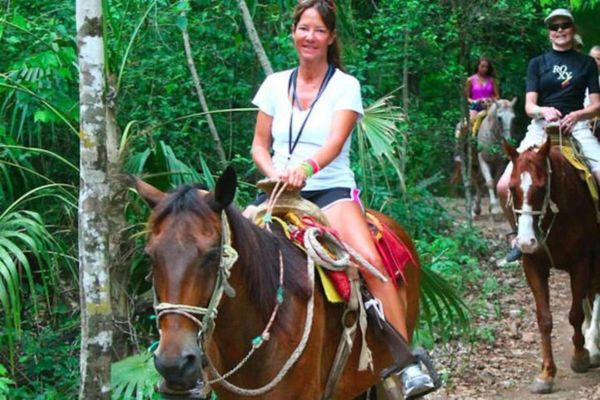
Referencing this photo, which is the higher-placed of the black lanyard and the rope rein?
the black lanyard

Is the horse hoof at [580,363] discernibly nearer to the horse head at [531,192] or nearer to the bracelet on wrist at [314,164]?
the horse head at [531,192]

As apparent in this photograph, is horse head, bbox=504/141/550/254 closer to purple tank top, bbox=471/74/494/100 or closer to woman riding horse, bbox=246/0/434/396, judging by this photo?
woman riding horse, bbox=246/0/434/396

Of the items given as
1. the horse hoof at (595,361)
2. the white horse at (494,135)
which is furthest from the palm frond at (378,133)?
the white horse at (494,135)

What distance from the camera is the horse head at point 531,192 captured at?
874 cm

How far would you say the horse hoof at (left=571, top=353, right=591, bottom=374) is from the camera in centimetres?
939

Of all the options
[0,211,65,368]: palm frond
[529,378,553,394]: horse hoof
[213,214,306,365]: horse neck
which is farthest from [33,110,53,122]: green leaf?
[529,378,553,394]: horse hoof

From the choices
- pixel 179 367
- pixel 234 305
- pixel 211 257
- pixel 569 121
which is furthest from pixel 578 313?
pixel 179 367

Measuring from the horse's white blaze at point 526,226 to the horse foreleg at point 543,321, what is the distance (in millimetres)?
483

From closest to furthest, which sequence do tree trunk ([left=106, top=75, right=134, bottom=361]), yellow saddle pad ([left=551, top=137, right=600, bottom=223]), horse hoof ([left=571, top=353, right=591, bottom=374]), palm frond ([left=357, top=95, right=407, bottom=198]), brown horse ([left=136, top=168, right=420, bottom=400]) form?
brown horse ([left=136, top=168, right=420, bottom=400])
tree trunk ([left=106, top=75, right=134, bottom=361])
palm frond ([left=357, top=95, right=407, bottom=198])
yellow saddle pad ([left=551, top=137, right=600, bottom=223])
horse hoof ([left=571, top=353, right=591, bottom=374])

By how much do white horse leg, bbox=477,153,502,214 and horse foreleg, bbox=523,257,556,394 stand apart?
312 inches

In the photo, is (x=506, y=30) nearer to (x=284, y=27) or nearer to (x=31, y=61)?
(x=284, y=27)

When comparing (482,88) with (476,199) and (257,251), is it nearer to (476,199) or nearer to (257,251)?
(476,199)

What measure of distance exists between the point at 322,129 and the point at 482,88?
1268 cm

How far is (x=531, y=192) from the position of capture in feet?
28.8
